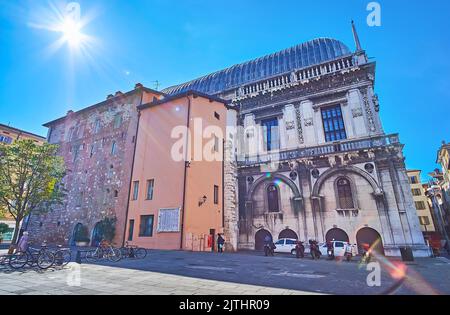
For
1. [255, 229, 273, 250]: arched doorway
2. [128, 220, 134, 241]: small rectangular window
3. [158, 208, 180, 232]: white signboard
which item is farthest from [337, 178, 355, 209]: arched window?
[128, 220, 134, 241]: small rectangular window

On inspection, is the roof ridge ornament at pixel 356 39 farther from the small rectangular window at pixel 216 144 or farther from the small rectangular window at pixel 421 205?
the small rectangular window at pixel 421 205

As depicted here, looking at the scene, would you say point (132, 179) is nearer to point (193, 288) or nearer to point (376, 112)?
point (193, 288)

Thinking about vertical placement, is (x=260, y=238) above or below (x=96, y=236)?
below

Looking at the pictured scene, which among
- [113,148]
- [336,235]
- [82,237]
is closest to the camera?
[336,235]

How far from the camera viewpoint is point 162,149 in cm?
1927

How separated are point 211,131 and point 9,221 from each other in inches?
1388

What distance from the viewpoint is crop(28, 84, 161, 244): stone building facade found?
67.8ft

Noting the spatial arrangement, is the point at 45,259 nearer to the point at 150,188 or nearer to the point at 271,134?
the point at 150,188

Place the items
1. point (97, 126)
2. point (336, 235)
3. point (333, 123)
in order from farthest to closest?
point (97, 126) < point (333, 123) < point (336, 235)

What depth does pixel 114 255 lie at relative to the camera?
11.4 meters

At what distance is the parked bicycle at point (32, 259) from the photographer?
867cm

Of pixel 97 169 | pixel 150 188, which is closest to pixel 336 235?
pixel 150 188

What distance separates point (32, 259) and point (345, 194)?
20.1 meters
